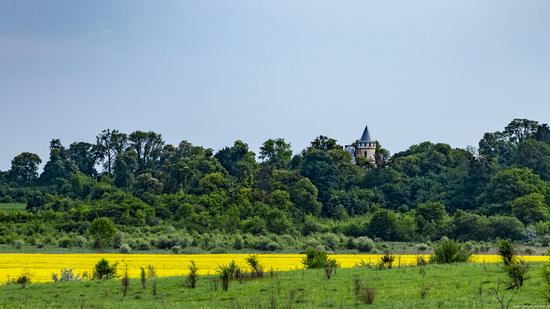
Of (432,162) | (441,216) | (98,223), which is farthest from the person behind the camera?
(432,162)

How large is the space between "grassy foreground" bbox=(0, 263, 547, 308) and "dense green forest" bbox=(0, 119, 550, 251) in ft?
109

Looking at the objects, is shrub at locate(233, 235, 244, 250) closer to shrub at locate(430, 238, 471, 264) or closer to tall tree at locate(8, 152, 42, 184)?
shrub at locate(430, 238, 471, 264)

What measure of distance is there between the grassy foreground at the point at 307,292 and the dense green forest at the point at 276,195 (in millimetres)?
33271

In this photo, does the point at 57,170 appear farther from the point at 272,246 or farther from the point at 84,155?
the point at 272,246

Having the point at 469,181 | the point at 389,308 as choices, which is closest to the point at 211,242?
the point at 469,181

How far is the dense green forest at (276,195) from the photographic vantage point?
6994 cm

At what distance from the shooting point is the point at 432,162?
101438 millimetres

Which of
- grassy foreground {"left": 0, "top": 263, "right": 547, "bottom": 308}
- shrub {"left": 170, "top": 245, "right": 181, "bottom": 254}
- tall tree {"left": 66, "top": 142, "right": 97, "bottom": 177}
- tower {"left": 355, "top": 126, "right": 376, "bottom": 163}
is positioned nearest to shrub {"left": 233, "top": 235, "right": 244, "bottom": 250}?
shrub {"left": 170, "top": 245, "right": 181, "bottom": 254}

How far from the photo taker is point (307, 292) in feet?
77.4

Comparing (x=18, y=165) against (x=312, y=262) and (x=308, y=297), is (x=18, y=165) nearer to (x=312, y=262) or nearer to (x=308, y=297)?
(x=312, y=262)

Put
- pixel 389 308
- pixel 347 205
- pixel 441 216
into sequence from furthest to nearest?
pixel 347 205
pixel 441 216
pixel 389 308

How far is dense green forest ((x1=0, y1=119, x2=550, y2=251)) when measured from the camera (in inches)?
2753

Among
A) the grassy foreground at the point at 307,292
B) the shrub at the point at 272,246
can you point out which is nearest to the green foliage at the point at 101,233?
the shrub at the point at 272,246

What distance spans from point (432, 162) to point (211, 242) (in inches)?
1808
